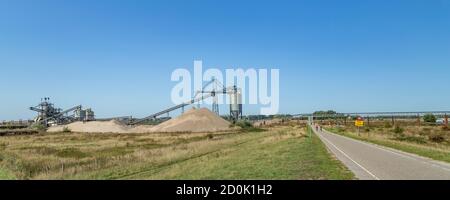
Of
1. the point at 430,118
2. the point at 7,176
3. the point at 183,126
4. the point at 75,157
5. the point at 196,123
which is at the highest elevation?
the point at 430,118

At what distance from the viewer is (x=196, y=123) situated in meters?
107

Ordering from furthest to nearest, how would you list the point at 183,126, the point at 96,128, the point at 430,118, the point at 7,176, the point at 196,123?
the point at 430,118 → the point at 96,128 → the point at 196,123 → the point at 183,126 → the point at 7,176

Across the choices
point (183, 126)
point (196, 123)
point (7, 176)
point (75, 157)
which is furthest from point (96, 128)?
point (7, 176)

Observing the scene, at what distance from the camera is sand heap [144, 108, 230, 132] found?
104562 mm

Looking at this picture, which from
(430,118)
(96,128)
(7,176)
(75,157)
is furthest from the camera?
(430,118)

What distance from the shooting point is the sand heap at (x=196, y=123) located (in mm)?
104562

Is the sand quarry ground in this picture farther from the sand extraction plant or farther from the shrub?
the shrub

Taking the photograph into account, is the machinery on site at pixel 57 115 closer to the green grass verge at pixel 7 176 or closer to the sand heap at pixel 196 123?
the sand heap at pixel 196 123

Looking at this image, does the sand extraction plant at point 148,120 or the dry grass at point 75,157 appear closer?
the dry grass at point 75,157

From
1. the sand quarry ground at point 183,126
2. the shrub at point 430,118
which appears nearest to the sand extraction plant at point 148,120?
the sand quarry ground at point 183,126

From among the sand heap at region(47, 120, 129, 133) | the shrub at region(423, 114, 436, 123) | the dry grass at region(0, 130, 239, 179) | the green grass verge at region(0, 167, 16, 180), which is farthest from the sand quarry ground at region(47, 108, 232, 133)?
the green grass verge at region(0, 167, 16, 180)

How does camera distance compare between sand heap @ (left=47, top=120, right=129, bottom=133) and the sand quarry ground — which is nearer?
the sand quarry ground

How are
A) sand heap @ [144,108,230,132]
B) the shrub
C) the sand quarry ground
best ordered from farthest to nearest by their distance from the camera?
the shrub, the sand quarry ground, sand heap @ [144,108,230,132]

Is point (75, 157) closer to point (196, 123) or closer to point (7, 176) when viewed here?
point (7, 176)
